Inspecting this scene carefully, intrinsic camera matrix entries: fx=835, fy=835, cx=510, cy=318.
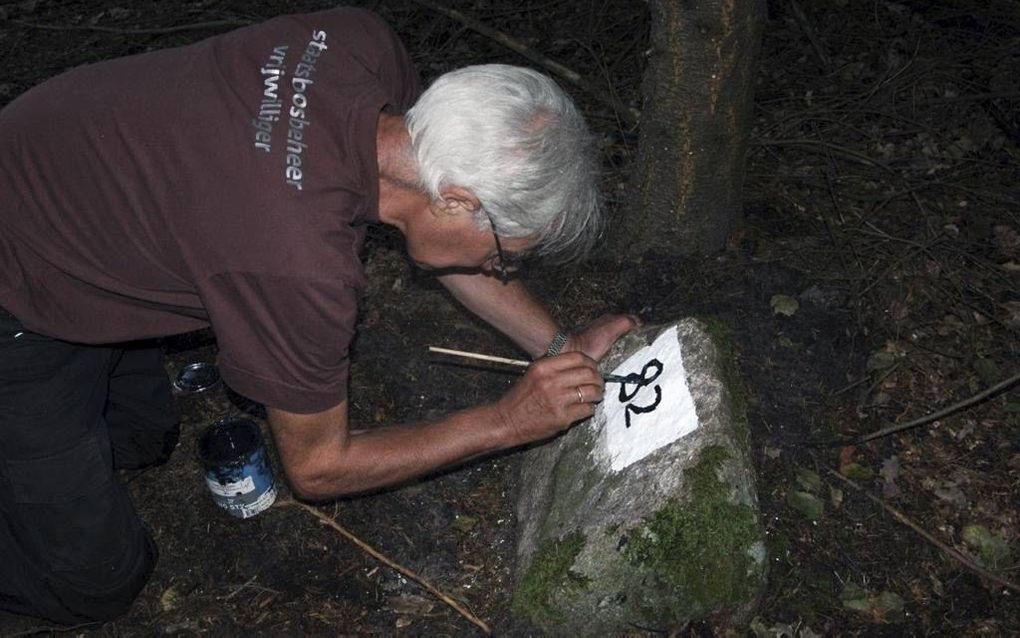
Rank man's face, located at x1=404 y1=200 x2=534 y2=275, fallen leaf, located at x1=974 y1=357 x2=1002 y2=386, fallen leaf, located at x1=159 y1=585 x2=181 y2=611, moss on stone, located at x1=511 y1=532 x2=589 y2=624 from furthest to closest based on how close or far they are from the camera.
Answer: fallen leaf, located at x1=974 y1=357 x2=1002 y2=386, fallen leaf, located at x1=159 y1=585 x2=181 y2=611, moss on stone, located at x1=511 y1=532 x2=589 y2=624, man's face, located at x1=404 y1=200 x2=534 y2=275

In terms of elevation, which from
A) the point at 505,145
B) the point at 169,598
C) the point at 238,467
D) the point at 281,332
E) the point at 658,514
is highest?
the point at 505,145

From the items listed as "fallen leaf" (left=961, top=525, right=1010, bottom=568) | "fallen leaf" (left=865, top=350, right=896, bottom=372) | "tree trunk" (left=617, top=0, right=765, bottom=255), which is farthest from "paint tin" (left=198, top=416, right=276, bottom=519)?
"fallen leaf" (left=961, top=525, right=1010, bottom=568)

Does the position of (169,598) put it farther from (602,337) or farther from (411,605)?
(602,337)

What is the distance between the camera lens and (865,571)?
259 cm

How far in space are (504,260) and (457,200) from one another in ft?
0.89

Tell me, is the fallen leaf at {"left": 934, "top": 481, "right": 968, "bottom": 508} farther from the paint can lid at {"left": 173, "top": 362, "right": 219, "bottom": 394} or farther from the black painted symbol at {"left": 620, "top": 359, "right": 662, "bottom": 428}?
the paint can lid at {"left": 173, "top": 362, "right": 219, "bottom": 394}

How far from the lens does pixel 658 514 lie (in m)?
2.36

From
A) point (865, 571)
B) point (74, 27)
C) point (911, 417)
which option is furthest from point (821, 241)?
point (74, 27)

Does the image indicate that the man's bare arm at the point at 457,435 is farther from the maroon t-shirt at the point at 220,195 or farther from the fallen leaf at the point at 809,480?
Result: the fallen leaf at the point at 809,480

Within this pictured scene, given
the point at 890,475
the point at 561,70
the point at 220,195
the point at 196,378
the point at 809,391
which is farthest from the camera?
the point at 561,70

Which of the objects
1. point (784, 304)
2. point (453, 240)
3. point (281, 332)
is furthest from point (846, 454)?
point (281, 332)

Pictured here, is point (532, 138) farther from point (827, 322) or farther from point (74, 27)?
point (74, 27)

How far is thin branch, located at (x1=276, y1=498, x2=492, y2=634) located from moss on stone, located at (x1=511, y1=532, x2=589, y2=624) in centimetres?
29

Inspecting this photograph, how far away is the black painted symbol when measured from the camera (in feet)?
8.76
